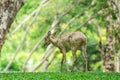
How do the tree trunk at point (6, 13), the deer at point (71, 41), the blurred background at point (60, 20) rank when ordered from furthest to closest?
the blurred background at point (60, 20)
the deer at point (71, 41)
the tree trunk at point (6, 13)

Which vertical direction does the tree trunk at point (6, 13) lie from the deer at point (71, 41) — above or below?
above

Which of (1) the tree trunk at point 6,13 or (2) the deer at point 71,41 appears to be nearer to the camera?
(1) the tree trunk at point 6,13

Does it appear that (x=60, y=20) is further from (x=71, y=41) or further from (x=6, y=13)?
(x=6, y=13)

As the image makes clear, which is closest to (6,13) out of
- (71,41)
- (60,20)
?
(71,41)

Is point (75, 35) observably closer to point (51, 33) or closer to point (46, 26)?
point (51, 33)

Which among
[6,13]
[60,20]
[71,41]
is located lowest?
[71,41]

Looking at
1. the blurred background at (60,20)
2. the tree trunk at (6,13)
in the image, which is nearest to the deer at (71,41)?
the tree trunk at (6,13)

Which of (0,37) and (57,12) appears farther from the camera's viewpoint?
(57,12)

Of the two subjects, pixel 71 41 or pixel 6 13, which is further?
pixel 71 41

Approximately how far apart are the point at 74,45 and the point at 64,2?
910 centimetres

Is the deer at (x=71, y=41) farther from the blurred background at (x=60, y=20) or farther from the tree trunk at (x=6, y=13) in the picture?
the blurred background at (x=60, y=20)

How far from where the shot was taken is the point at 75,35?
9094 mm

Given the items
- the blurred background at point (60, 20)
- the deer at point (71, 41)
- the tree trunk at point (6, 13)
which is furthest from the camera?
the blurred background at point (60, 20)

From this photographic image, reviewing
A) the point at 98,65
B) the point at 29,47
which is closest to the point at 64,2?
the point at 98,65
